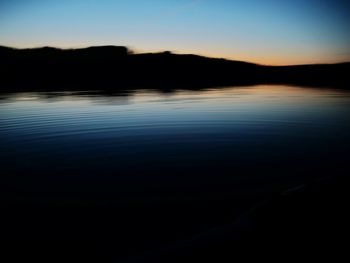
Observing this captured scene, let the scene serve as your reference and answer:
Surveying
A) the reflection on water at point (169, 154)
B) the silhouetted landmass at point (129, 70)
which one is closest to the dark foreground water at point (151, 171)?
the reflection on water at point (169, 154)

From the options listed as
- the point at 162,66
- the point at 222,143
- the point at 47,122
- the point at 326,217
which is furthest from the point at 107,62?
the point at 326,217

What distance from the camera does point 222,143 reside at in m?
15.1

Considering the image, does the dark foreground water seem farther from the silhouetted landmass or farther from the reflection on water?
the silhouetted landmass

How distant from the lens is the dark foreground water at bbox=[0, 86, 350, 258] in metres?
6.88

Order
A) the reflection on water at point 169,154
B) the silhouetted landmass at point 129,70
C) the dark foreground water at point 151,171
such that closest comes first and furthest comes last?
the dark foreground water at point 151,171, the reflection on water at point 169,154, the silhouetted landmass at point 129,70

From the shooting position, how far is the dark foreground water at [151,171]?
6875 millimetres

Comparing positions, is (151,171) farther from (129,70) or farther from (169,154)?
(129,70)

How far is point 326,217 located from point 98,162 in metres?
10.3

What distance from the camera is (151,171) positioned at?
10961 millimetres

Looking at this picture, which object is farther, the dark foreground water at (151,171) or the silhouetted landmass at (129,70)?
the silhouetted landmass at (129,70)

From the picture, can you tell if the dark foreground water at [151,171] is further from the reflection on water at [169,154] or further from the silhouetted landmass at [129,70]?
the silhouetted landmass at [129,70]

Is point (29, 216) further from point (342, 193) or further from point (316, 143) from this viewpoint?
point (316, 143)

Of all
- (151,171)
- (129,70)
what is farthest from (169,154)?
(129,70)

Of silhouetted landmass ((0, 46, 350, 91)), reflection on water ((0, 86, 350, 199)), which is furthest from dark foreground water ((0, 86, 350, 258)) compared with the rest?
silhouetted landmass ((0, 46, 350, 91))
